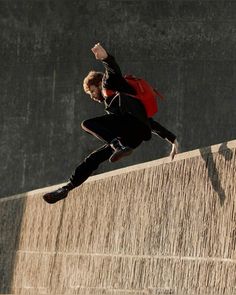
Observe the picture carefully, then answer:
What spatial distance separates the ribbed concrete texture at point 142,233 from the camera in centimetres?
549

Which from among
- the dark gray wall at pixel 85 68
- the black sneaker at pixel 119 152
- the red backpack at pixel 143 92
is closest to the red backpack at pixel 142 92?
the red backpack at pixel 143 92

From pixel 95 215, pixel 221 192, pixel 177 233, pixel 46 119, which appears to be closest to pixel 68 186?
pixel 95 215

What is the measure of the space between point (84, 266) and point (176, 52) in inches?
314

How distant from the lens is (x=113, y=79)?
641 centimetres

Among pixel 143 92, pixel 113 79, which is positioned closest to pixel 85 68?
pixel 143 92

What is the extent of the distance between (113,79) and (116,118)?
1.28 feet

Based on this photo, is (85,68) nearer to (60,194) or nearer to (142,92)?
(60,194)

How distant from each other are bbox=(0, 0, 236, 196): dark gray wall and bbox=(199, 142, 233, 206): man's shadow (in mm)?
8861

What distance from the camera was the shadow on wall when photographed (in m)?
9.25

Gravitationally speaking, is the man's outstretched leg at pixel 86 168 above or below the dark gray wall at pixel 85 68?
below

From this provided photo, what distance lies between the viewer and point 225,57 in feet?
48.5

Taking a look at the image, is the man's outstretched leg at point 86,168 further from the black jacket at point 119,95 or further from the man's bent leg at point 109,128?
the black jacket at point 119,95

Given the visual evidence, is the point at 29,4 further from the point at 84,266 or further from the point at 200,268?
the point at 200,268

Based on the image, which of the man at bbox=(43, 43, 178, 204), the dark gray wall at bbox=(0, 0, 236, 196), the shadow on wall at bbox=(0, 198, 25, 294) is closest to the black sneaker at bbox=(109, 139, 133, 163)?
the man at bbox=(43, 43, 178, 204)
